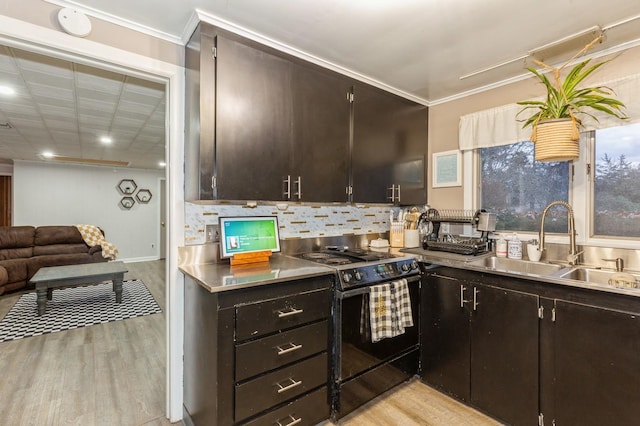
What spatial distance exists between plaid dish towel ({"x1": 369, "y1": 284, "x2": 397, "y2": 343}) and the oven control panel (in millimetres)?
64

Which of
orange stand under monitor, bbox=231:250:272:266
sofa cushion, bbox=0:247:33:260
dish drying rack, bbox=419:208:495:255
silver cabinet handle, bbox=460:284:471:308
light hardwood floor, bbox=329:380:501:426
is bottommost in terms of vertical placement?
light hardwood floor, bbox=329:380:501:426

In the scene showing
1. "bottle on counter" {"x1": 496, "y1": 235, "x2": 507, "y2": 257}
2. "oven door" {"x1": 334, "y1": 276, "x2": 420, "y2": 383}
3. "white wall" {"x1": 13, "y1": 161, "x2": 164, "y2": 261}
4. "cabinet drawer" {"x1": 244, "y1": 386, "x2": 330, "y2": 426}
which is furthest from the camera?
"white wall" {"x1": 13, "y1": 161, "x2": 164, "y2": 261}

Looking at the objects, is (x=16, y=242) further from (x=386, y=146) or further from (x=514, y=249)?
(x=514, y=249)

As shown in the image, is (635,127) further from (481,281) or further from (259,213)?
(259,213)

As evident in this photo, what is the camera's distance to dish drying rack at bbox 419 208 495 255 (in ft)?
7.88

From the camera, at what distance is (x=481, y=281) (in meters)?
1.98

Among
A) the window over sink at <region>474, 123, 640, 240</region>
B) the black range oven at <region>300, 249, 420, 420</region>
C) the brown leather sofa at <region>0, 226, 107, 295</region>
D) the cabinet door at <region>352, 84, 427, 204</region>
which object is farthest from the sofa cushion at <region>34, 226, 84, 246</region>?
the window over sink at <region>474, 123, 640, 240</region>

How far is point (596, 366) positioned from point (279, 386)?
1.61 m

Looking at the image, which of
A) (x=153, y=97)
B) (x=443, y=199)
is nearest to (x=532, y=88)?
(x=443, y=199)

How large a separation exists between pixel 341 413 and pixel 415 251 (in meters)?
1.31

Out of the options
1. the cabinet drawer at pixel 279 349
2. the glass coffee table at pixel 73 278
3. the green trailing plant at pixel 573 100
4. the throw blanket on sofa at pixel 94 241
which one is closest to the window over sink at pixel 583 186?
the green trailing plant at pixel 573 100

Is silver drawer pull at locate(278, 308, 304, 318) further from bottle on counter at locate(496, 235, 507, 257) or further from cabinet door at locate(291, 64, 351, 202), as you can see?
bottle on counter at locate(496, 235, 507, 257)

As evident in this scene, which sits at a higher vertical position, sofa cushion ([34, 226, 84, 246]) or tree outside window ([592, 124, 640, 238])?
tree outside window ([592, 124, 640, 238])

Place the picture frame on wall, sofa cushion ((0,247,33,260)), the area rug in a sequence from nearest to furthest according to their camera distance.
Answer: the picture frame on wall, the area rug, sofa cushion ((0,247,33,260))
